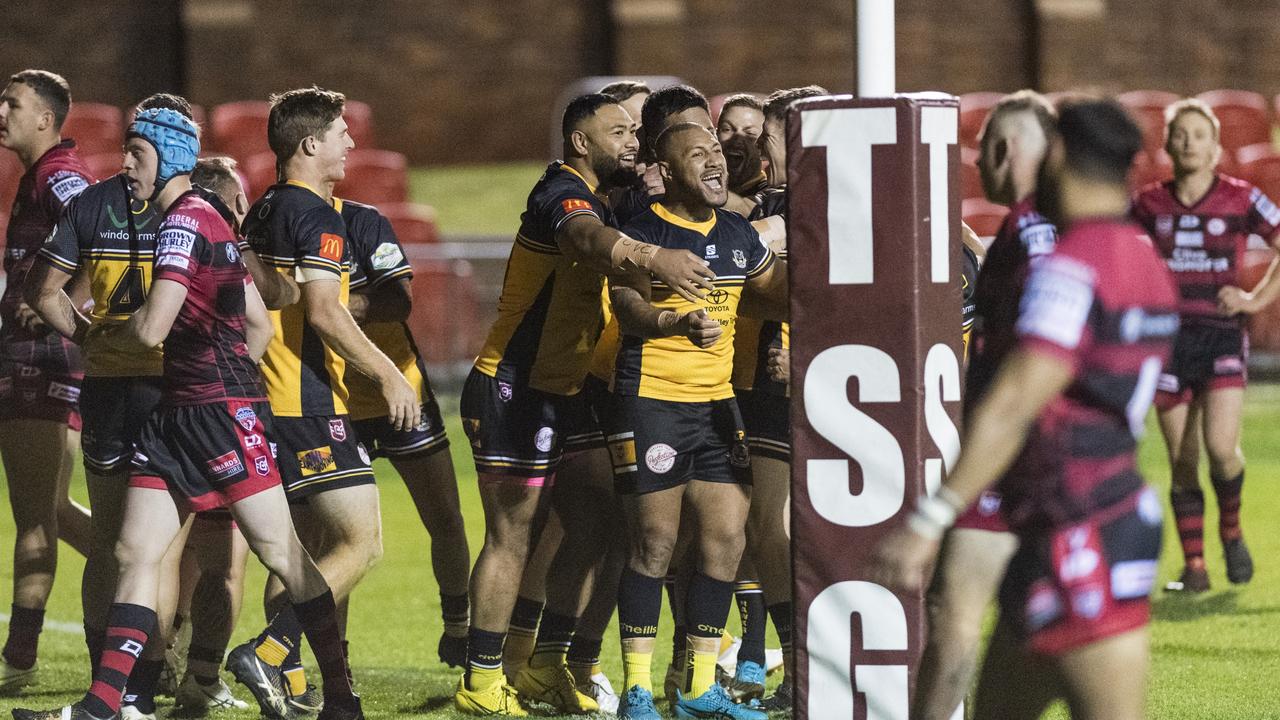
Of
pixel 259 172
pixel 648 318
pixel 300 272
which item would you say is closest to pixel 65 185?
pixel 300 272

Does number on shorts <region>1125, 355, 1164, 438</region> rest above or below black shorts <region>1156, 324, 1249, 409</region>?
above

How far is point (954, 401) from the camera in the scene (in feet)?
15.9

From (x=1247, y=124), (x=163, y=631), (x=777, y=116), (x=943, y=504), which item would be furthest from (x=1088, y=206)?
(x=1247, y=124)

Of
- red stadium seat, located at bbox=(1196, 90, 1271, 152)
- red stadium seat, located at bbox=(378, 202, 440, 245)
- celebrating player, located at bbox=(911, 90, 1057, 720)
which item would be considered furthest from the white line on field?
red stadium seat, located at bbox=(1196, 90, 1271, 152)

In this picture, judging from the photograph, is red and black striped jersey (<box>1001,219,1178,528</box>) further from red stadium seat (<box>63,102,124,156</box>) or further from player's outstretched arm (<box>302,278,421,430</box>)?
red stadium seat (<box>63,102,124,156</box>)

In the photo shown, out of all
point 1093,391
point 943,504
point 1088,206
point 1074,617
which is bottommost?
point 1074,617

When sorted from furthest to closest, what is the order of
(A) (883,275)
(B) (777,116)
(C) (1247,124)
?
1. (C) (1247,124)
2. (B) (777,116)
3. (A) (883,275)

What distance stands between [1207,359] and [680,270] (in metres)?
4.18

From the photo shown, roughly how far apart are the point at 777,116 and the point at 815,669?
2.30m

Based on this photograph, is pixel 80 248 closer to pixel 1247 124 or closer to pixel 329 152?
pixel 329 152

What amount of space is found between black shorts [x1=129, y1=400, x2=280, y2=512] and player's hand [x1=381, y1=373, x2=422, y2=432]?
1.54 feet

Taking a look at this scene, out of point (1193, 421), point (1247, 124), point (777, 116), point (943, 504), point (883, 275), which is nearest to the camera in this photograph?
point (943, 504)

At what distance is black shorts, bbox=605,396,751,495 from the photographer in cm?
559

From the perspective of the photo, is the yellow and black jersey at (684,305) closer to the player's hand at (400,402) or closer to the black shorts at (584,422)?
the black shorts at (584,422)
